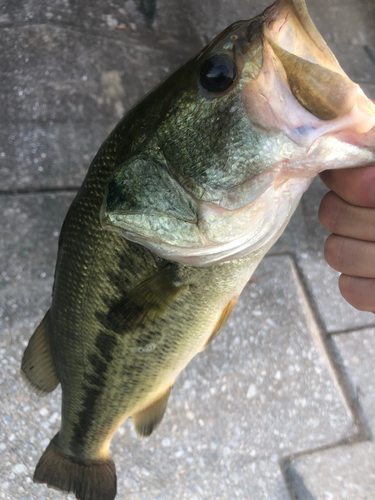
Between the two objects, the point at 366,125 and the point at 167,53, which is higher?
the point at 366,125

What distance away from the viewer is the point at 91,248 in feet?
2.63

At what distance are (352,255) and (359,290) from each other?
110mm

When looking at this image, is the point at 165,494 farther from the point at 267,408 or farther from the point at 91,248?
the point at 91,248

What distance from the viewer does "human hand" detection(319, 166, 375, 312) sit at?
2.27 ft

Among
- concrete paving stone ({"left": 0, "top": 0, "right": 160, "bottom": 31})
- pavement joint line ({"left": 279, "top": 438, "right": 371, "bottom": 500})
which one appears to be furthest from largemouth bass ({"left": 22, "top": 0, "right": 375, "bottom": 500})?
concrete paving stone ({"left": 0, "top": 0, "right": 160, "bottom": 31})

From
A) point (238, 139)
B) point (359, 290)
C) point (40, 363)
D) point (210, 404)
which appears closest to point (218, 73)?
point (238, 139)

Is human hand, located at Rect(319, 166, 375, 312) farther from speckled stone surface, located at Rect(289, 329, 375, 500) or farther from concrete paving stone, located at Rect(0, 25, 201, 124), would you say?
concrete paving stone, located at Rect(0, 25, 201, 124)

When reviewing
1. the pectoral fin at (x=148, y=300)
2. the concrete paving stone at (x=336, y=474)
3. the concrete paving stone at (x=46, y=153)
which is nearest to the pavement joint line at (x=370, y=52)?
the concrete paving stone at (x=46, y=153)

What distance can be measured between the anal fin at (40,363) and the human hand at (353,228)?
0.80m

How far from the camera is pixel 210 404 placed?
5.19ft

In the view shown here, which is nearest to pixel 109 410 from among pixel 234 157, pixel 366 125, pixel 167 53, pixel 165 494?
pixel 165 494

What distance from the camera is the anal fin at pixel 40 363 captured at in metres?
1.03

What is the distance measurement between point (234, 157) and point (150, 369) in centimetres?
61

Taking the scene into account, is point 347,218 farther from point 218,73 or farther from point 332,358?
point 332,358
